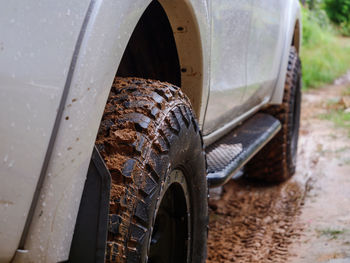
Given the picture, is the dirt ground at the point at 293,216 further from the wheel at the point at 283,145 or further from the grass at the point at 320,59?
the grass at the point at 320,59

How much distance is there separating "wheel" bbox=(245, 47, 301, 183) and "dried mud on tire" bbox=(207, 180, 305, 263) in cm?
11

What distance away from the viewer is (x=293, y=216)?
11.5 ft

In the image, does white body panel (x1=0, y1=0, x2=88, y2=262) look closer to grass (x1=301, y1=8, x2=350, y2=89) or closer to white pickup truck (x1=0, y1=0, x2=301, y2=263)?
white pickup truck (x1=0, y1=0, x2=301, y2=263)

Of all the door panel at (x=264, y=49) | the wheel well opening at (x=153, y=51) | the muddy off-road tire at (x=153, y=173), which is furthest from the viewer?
the door panel at (x=264, y=49)

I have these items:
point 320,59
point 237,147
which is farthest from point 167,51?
point 320,59

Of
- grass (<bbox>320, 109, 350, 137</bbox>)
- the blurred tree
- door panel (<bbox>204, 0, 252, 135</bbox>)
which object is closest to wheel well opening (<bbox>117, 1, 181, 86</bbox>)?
door panel (<bbox>204, 0, 252, 135</bbox>)

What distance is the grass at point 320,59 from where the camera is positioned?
33.8ft

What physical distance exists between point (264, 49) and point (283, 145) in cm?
119

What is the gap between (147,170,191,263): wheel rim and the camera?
5.83 ft

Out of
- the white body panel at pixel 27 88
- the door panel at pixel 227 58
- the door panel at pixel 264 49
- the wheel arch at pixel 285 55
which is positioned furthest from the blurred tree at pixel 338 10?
the white body panel at pixel 27 88

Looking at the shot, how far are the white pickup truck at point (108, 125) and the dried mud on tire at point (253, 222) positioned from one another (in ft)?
2.52

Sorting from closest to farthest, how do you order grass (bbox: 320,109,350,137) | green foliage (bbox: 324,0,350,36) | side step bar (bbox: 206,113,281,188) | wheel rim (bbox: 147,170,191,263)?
wheel rim (bbox: 147,170,191,263) → side step bar (bbox: 206,113,281,188) → grass (bbox: 320,109,350,137) → green foliage (bbox: 324,0,350,36)

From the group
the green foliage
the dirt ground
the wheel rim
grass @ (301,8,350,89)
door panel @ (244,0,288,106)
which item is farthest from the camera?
the green foliage

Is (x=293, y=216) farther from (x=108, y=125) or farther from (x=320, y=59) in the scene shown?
(x=320, y=59)
